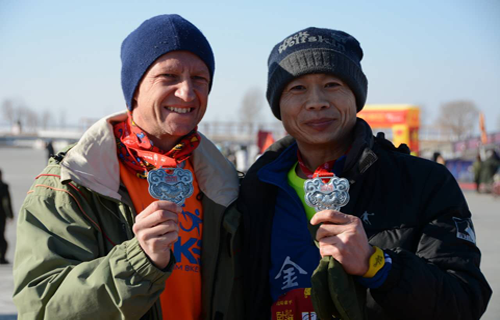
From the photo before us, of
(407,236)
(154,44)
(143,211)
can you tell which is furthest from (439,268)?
(154,44)

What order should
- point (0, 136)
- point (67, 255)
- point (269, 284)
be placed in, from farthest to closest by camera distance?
point (0, 136) → point (269, 284) → point (67, 255)

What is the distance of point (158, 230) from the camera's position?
1947mm

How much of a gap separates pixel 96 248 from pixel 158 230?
0.46m

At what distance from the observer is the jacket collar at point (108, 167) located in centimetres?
230

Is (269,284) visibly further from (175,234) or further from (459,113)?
(459,113)

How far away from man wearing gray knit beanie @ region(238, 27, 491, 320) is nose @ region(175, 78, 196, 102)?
508mm

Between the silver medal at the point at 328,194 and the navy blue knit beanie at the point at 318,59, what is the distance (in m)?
0.64

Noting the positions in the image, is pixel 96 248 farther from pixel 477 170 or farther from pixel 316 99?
pixel 477 170

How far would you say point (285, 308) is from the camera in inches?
98.3

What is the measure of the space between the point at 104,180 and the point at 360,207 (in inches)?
48.6

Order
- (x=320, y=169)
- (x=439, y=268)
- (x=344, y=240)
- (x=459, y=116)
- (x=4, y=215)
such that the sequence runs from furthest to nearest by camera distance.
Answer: (x=459, y=116) → (x=4, y=215) → (x=320, y=169) → (x=439, y=268) → (x=344, y=240)

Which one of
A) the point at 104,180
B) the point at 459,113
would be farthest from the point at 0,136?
the point at 104,180

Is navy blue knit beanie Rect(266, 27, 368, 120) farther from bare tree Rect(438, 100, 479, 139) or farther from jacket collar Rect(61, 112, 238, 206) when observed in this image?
bare tree Rect(438, 100, 479, 139)

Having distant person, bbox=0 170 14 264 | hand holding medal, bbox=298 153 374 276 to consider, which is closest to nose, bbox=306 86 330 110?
hand holding medal, bbox=298 153 374 276
